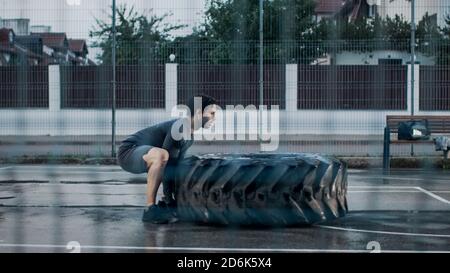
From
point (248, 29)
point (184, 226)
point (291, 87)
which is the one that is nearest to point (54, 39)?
point (248, 29)

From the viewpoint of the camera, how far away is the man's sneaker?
6.46 metres

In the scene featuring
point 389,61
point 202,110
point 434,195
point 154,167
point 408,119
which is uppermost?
point 389,61

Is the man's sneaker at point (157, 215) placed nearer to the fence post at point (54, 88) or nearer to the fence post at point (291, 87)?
the fence post at point (54, 88)

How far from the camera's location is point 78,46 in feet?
25.9

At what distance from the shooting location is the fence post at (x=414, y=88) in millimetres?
10617

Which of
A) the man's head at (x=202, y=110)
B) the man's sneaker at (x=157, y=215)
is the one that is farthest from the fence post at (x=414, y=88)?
the man's sneaker at (x=157, y=215)

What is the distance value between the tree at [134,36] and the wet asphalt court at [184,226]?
1483 mm

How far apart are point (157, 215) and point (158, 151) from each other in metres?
0.53

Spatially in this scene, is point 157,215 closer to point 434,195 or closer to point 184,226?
point 184,226

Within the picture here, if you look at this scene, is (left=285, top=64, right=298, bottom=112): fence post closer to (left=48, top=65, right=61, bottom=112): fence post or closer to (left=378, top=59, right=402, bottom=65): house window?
(left=378, top=59, right=402, bottom=65): house window
